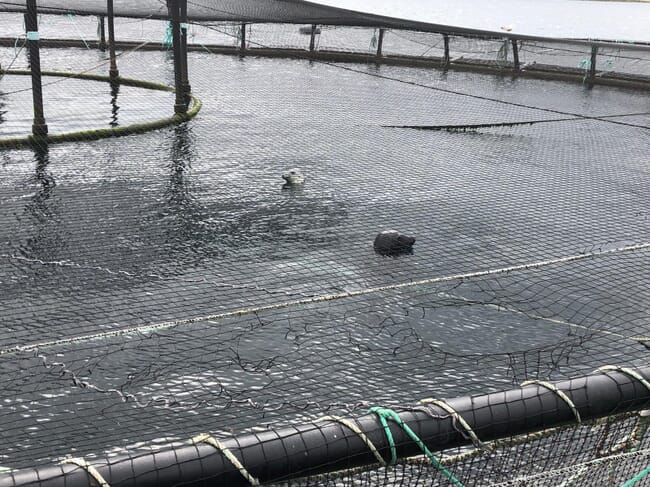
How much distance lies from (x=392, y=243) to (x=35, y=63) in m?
6.60

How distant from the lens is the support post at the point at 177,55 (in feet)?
42.8

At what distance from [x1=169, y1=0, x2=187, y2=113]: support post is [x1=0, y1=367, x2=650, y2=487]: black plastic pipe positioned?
11.6 m

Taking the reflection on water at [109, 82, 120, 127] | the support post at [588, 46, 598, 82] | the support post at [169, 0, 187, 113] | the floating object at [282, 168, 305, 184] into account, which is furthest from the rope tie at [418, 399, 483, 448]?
the support post at [588, 46, 598, 82]

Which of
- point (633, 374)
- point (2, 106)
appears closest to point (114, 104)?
point (2, 106)

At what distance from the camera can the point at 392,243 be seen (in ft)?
25.7

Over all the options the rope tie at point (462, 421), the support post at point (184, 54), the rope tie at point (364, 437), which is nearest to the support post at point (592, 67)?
the support post at point (184, 54)

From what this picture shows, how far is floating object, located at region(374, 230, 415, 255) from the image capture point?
25.7 ft

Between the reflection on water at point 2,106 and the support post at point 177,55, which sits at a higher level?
the support post at point 177,55

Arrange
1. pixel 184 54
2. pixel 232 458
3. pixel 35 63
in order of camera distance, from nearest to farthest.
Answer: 1. pixel 232 458
2. pixel 35 63
3. pixel 184 54

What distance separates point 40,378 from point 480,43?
26530 mm

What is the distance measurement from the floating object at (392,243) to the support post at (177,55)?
6845 millimetres

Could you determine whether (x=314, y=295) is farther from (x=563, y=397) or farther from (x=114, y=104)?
(x=114, y=104)

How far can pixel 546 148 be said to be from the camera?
42.8ft

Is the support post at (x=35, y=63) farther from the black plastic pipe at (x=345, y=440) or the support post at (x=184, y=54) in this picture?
the black plastic pipe at (x=345, y=440)
